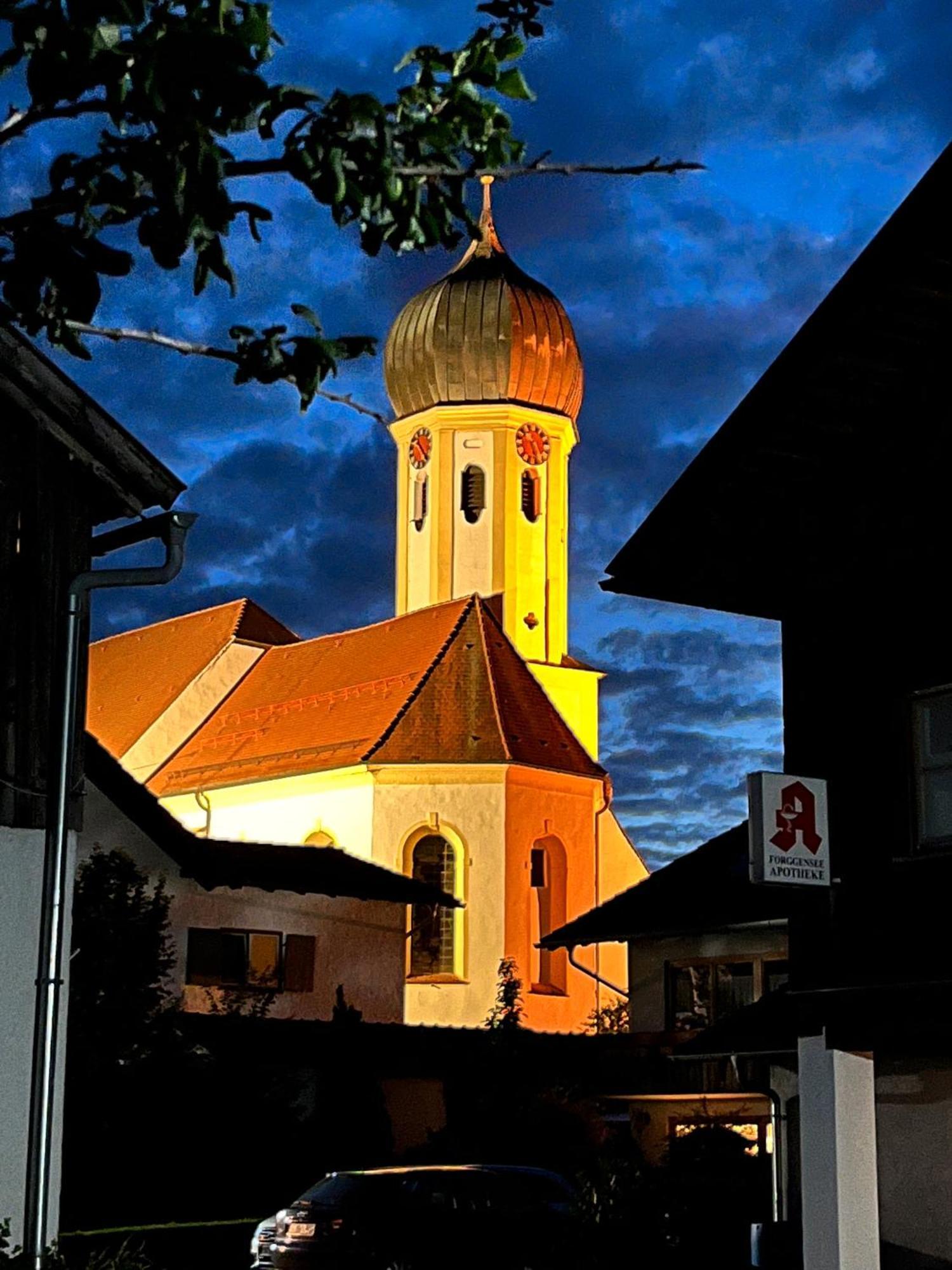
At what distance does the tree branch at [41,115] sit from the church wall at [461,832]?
1608 inches

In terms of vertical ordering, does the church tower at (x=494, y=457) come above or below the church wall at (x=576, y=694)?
above

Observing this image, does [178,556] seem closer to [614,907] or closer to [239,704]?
[614,907]

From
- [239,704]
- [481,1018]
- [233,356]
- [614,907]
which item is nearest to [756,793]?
[233,356]

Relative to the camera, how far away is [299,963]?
35.9 metres

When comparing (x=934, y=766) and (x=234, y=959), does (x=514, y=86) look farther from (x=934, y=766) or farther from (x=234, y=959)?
(x=234, y=959)

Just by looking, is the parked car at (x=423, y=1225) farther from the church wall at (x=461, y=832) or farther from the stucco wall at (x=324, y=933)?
the church wall at (x=461, y=832)

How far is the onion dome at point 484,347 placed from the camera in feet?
203

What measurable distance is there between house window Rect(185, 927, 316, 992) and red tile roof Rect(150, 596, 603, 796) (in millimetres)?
11840

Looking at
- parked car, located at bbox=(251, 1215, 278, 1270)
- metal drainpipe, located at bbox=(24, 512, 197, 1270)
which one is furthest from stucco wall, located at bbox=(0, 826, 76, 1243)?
parked car, located at bbox=(251, 1215, 278, 1270)

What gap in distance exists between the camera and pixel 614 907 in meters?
32.8

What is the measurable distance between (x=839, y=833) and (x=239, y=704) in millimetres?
40552

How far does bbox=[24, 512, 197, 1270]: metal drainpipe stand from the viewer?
12977 mm

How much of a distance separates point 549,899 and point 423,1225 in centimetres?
2794

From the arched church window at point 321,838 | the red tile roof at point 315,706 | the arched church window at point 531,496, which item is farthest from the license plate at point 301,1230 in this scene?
the arched church window at point 531,496
